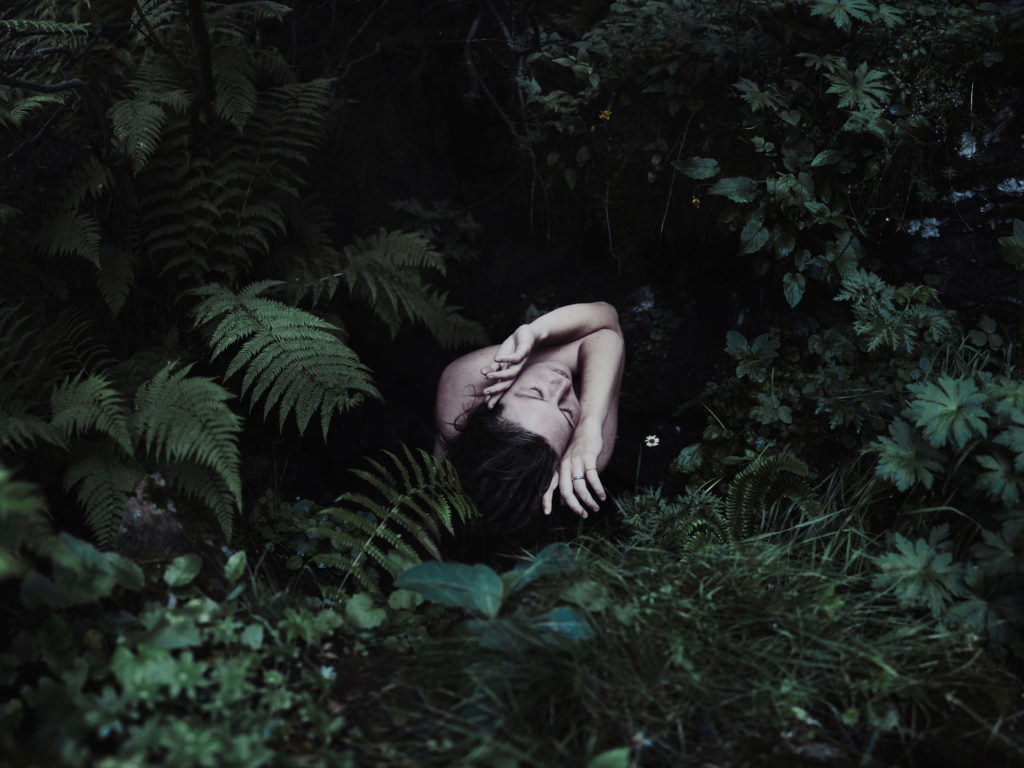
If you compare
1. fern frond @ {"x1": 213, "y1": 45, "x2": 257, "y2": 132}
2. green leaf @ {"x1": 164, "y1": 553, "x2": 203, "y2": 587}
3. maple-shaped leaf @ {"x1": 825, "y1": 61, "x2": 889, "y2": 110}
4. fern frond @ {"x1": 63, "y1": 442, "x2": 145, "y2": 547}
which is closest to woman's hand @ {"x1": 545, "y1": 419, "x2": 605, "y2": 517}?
green leaf @ {"x1": 164, "y1": 553, "x2": 203, "y2": 587}

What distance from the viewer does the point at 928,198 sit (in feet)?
10.9

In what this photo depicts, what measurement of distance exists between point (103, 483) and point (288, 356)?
0.83 meters

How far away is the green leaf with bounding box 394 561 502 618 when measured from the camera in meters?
2.17

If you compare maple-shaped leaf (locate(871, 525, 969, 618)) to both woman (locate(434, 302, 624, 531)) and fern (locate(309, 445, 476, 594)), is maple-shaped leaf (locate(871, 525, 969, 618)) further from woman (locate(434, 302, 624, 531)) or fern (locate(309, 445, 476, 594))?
fern (locate(309, 445, 476, 594))

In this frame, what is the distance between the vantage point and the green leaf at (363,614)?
2.31 metres

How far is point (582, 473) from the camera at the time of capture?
3199mm

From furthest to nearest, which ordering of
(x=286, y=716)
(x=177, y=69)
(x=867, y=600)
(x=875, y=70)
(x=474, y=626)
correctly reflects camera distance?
(x=177, y=69) → (x=875, y=70) → (x=867, y=600) → (x=474, y=626) → (x=286, y=716)

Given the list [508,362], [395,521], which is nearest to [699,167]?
[508,362]

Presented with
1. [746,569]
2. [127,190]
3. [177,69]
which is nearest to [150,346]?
[127,190]

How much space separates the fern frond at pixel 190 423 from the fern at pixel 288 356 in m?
0.25

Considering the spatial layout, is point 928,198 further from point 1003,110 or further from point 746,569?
point 746,569

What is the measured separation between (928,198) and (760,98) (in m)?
0.92

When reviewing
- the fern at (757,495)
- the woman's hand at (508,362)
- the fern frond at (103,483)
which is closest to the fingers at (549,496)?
the woman's hand at (508,362)

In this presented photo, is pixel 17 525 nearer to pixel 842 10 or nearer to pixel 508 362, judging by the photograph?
pixel 508 362
